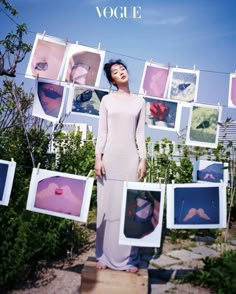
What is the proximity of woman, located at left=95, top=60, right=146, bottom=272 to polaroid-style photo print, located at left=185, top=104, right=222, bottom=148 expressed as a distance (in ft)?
4.41

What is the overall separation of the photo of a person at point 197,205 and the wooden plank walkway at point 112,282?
584mm

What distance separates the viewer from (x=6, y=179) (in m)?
3.09

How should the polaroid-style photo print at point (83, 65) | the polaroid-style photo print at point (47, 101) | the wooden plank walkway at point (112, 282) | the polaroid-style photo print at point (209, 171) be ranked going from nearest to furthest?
the wooden plank walkway at point (112, 282) → the polaroid-style photo print at point (47, 101) → the polaroid-style photo print at point (83, 65) → the polaroid-style photo print at point (209, 171)

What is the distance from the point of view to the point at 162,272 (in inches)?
145

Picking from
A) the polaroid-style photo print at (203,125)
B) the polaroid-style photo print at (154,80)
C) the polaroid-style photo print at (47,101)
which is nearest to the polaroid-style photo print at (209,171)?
the polaroid-style photo print at (203,125)

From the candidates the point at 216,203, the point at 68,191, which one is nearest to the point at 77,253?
the point at 68,191

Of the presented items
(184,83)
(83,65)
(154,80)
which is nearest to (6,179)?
(83,65)

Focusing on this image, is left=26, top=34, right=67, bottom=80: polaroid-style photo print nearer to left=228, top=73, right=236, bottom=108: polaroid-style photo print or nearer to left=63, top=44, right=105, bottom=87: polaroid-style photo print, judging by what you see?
left=63, top=44, right=105, bottom=87: polaroid-style photo print

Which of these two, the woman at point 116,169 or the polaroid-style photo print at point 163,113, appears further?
the polaroid-style photo print at point 163,113

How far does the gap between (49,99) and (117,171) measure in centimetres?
125

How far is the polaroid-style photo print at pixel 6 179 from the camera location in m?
3.07

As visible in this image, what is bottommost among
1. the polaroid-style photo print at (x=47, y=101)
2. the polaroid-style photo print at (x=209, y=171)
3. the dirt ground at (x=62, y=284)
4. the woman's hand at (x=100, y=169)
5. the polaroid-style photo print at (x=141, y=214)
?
the dirt ground at (x=62, y=284)

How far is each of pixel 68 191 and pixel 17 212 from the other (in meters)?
0.84

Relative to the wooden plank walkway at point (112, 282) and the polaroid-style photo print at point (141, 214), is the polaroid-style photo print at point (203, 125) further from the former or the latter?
the wooden plank walkway at point (112, 282)
